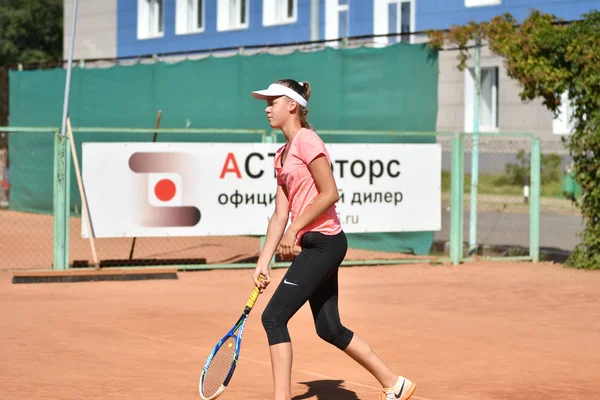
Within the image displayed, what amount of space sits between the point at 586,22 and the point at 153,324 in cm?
715

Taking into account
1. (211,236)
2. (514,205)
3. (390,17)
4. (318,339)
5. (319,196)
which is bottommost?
(318,339)

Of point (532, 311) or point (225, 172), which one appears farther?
point (225, 172)

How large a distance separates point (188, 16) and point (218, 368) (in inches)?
1255

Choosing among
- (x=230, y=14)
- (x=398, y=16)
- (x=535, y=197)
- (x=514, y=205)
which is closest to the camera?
(x=535, y=197)

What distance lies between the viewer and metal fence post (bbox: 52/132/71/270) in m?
13.4

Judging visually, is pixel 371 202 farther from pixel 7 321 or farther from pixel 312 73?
pixel 7 321

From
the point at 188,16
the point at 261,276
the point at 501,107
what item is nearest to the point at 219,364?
the point at 261,276

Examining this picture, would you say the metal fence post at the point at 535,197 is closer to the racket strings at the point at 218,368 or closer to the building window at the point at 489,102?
the racket strings at the point at 218,368

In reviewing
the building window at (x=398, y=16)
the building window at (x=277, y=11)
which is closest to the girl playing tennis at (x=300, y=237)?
the building window at (x=398, y=16)

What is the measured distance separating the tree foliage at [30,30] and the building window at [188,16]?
1656cm

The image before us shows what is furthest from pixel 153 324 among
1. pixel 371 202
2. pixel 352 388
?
pixel 371 202

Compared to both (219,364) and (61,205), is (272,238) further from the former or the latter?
(61,205)

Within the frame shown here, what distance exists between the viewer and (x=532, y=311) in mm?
11406

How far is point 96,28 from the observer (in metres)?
40.1
